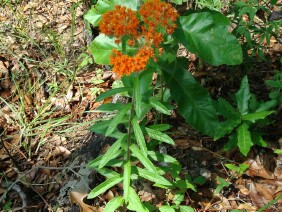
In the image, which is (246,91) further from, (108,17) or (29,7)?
(29,7)

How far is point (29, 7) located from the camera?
5.05 metres

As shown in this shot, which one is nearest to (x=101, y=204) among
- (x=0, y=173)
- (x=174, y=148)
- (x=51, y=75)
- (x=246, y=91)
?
(x=174, y=148)

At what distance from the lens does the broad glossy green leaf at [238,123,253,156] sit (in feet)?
9.14

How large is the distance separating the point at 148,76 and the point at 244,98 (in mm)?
1043

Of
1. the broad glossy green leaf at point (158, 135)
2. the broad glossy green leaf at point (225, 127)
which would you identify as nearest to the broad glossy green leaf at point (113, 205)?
the broad glossy green leaf at point (158, 135)

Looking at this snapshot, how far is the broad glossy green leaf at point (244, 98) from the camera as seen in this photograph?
115 inches

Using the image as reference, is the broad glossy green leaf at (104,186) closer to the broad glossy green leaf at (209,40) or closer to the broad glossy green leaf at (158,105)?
the broad glossy green leaf at (158,105)

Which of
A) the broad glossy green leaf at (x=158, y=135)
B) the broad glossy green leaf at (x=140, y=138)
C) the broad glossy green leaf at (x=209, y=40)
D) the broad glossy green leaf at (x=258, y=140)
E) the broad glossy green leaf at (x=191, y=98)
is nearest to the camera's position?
the broad glossy green leaf at (x=140, y=138)

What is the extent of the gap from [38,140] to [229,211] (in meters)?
2.01

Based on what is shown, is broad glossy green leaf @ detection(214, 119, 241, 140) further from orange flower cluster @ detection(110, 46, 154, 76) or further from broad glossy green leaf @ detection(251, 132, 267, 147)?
orange flower cluster @ detection(110, 46, 154, 76)

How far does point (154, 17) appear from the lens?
1.97 meters

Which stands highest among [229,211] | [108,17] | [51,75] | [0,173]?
[108,17]

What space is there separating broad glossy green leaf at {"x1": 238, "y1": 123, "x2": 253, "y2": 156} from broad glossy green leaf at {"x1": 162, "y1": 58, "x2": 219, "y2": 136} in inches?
9.0

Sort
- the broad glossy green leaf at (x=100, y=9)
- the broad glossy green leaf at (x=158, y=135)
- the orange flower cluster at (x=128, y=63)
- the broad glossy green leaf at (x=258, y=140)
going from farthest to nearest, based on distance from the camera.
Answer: the broad glossy green leaf at (x=258, y=140) < the broad glossy green leaf at (x=100, y=9) < the broad glossy green leaf at (x=158, y=135) < the orange flower cluster at (x=128, y=63)
